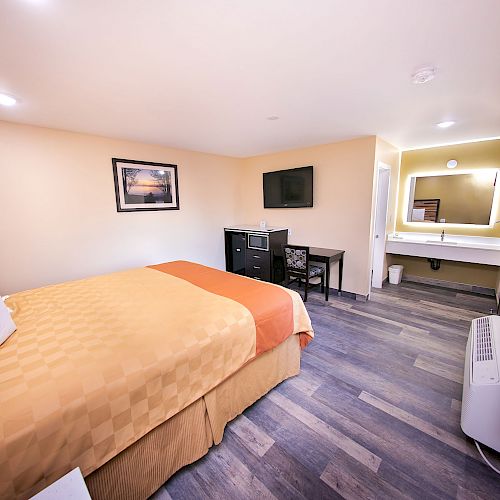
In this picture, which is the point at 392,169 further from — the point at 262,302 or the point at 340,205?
the point at 262,302

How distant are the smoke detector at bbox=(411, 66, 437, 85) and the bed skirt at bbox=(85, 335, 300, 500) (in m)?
2.17

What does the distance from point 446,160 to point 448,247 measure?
1.42 meters

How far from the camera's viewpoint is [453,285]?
4031 mm

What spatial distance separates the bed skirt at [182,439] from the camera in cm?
111

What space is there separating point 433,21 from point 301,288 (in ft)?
11.4

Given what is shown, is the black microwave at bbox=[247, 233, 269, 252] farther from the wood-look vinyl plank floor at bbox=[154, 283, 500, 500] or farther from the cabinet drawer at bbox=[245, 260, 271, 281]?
the wood-look vinyl plank floor at bbox=[154, 283, 500, 500]

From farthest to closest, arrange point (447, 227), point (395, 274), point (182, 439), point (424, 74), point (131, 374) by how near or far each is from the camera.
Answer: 1. point (395, 274)
2. point (447, 227)
3. point (424, 74)
4. point (182, 439)
5. point (131, 374)

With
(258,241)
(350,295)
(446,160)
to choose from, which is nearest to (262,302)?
(258,241)

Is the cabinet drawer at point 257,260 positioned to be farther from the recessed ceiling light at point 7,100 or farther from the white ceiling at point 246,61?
the recessed ceiling light at point 7,100

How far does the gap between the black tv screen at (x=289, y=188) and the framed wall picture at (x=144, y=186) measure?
1.62 meters

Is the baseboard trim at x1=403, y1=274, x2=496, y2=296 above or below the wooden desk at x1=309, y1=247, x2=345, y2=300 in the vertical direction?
below

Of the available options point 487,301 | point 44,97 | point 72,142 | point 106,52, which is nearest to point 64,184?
point 72,142

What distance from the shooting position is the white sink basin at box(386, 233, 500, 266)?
334cm

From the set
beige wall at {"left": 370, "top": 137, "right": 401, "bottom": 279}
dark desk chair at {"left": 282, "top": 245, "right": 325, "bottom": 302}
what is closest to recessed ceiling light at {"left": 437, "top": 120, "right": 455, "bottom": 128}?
beige wall at {"left": 370, "top": 137, "right": 401, "bottom": 279}
